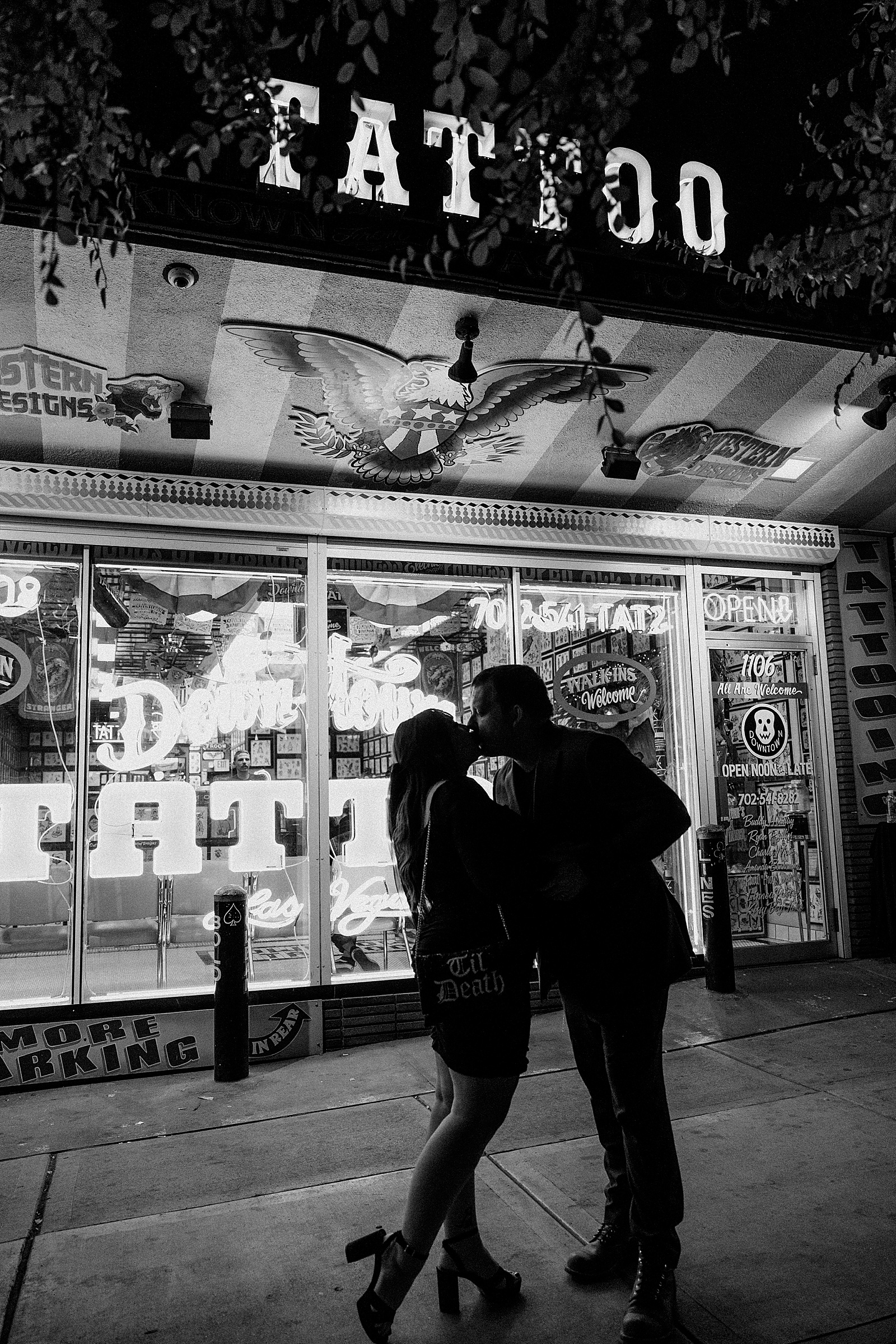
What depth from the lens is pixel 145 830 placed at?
20.6 feet

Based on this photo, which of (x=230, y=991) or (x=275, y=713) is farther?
(x=275, y=713)

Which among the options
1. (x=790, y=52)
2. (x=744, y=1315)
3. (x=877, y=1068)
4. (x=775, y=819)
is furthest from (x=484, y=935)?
(x=790, y=52)

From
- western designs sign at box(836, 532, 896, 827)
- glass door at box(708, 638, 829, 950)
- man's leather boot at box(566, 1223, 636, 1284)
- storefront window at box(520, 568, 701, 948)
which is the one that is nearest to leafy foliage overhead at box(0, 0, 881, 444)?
man's leather boot at box(566, 1223, 636, 1284)

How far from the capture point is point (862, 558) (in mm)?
8430

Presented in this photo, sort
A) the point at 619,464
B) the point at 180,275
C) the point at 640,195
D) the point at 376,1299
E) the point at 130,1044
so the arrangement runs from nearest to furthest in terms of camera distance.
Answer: the point at 376,1299
the point at 180,275
the point at 640,195
the point at 130,1044
the point at 619,464

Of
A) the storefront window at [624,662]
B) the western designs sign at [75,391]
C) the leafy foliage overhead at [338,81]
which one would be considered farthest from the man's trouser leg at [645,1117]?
the storefront window at [624,662]

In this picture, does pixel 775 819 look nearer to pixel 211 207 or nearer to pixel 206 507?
pixel 206 507

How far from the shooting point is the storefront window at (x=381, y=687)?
6605 mm

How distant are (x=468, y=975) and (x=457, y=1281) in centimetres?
107

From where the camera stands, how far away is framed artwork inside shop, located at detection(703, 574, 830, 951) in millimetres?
7887

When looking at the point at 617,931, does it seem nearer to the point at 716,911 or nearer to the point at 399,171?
the point at 399,171

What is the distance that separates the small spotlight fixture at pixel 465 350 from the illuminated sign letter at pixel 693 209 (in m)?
1.49

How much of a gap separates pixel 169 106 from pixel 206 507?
2415 mm

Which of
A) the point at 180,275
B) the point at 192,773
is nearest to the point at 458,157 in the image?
the point at 180,275
